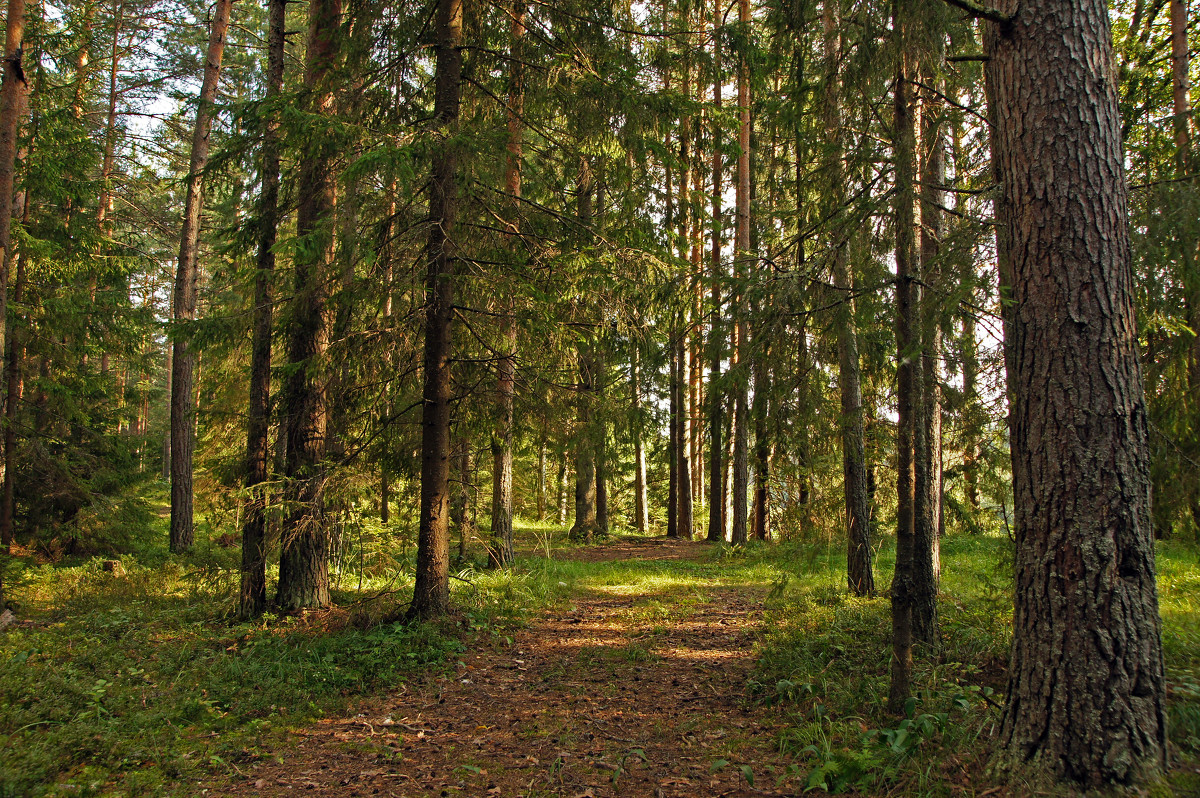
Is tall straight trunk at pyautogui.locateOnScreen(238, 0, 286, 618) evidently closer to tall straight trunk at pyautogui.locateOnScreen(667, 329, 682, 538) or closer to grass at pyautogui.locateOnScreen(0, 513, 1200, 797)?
grass at pyautogui.locateOnScreen(0, 513, 1200, 797)

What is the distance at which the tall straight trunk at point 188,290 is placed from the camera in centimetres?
1167

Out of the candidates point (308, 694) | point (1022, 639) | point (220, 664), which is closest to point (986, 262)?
point (1022, 639)

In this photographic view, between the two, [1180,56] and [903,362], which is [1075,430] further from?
[1180,56]

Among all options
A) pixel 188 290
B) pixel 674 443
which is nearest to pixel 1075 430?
pixel 188 290

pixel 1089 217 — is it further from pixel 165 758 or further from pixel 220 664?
pixel 220 664

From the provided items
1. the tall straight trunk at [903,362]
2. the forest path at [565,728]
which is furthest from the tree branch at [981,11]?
the forest path at [565,728]

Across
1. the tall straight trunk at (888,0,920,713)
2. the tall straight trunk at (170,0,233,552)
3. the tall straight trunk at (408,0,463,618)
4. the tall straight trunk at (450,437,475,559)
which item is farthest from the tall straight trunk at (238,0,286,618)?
the tall straight trunk at (888,0,920,713)

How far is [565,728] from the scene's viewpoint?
17.3ft

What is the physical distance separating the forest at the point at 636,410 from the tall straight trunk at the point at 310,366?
0.20ft

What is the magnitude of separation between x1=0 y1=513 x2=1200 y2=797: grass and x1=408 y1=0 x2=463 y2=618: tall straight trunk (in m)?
0.51

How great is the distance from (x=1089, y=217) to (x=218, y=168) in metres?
8.56

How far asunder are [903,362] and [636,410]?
4.43m

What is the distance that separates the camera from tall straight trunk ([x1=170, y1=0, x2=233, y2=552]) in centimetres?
1167

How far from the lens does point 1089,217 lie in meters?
3.56
